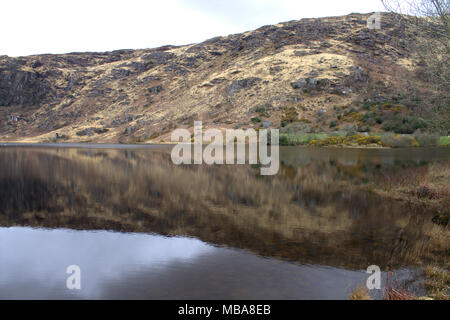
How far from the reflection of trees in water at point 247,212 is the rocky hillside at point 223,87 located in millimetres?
47349

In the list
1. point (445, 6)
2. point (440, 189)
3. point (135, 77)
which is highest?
point (135, 77)

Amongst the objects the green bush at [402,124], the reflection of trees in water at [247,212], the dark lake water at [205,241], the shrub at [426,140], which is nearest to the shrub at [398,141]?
the shrub at [426,140]

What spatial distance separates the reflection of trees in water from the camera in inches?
332

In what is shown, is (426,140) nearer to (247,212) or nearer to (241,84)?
(241,84)

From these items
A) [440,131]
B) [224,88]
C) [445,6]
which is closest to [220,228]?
[440,131]

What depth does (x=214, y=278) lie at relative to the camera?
664 centimetres

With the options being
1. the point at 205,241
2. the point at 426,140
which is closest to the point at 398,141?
the point at 426,140

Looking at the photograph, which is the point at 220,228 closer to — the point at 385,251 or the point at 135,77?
the point at 385,251

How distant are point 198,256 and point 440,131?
36.3 ft

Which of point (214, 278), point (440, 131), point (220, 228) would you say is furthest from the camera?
point (440, 131)

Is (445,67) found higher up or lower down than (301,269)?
higher up

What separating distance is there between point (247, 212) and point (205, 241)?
366 cm

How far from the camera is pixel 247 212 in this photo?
12.4 m

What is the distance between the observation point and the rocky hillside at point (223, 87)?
72.4 m
